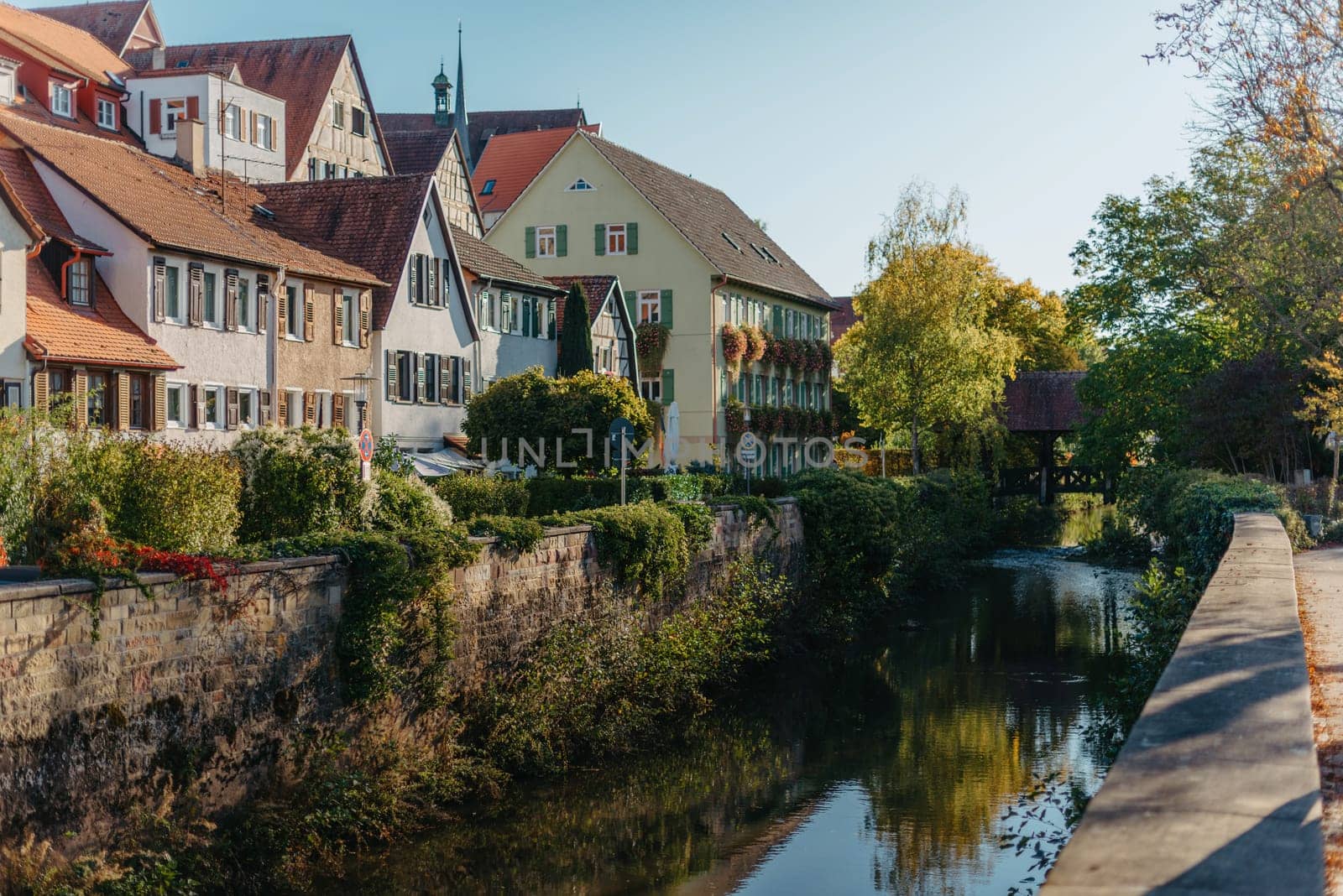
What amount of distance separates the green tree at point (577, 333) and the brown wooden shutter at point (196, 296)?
625 inches

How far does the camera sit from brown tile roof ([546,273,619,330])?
50.1 metres

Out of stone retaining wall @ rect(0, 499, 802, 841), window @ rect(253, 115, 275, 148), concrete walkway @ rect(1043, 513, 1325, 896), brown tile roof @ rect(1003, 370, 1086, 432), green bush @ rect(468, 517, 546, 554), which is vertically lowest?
stone retaining wall @ rect(0, 499, 802, 841)

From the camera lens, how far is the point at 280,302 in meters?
36.3

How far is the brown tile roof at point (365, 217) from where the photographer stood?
132 feet

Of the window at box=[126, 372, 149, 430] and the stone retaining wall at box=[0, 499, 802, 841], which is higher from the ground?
the window at box=[126, 372, 149, 430]

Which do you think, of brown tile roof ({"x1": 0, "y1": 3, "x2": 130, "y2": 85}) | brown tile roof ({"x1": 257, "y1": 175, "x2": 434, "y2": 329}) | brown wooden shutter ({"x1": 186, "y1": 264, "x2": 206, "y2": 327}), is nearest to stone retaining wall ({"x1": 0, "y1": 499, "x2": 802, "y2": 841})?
brown wooden shutter ({"x1": 186, "y1": 264, "x2": 206, "y2": 327})

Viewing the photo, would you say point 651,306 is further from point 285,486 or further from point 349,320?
point 285,486

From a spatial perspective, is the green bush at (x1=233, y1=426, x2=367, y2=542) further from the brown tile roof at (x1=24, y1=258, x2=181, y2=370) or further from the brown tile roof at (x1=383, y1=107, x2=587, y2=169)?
the brown tile roof at (x1=383, y1=107, x2=587, y2=169)

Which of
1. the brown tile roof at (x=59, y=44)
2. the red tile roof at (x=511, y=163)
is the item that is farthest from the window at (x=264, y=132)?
the red tile roof at (x=511, y=163)

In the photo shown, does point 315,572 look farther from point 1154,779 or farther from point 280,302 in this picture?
point 280,302

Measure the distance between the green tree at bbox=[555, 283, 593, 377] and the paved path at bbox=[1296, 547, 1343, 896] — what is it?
31.0m

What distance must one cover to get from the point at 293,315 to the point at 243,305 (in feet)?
6.46

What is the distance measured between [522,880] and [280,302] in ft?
83.8

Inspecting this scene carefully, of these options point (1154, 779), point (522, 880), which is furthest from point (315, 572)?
point (1154, 779)
